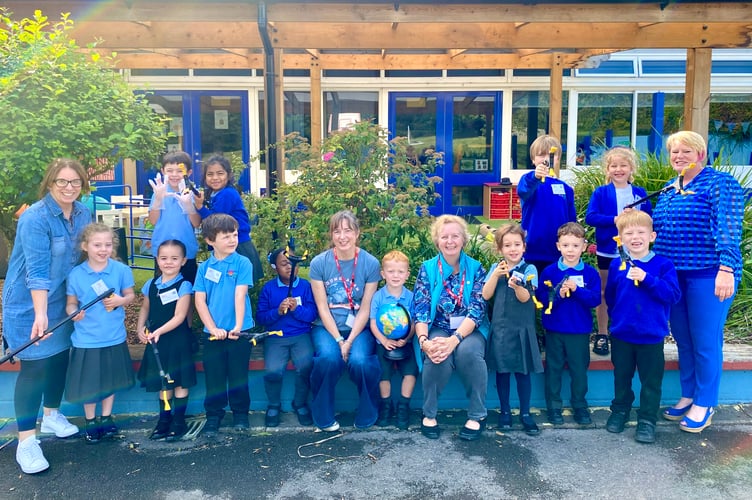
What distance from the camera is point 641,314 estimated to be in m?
3.58

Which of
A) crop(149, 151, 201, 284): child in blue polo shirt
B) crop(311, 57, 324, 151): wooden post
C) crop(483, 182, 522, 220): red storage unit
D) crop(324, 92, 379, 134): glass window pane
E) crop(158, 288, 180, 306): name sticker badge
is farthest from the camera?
crop(324, 92, 379, 134): glass window pane

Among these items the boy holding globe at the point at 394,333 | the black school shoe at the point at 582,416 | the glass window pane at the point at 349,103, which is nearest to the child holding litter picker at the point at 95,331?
the boy holding globe at the point at 394,333

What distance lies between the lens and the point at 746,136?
12781 mm

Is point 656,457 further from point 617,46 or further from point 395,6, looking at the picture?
point 617,46

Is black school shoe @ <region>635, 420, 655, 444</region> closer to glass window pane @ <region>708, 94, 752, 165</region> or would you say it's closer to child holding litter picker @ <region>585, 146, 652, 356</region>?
child holding litter picker @ <region>585, 146, 652, 356</region>

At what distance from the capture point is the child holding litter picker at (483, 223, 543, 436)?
369cm

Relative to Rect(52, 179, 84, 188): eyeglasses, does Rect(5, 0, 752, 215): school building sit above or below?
above

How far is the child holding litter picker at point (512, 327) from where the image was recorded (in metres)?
3.69

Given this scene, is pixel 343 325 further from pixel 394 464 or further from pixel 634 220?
pixel 634 220

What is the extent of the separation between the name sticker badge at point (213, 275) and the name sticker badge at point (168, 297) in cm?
21

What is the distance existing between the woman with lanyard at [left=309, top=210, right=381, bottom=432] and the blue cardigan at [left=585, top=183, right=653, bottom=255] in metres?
1.51

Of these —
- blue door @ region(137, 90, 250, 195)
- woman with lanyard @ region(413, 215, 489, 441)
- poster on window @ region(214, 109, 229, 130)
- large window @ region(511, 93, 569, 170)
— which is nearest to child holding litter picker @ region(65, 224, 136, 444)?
woman with lanyard @ region(413, 215, 489, 441)

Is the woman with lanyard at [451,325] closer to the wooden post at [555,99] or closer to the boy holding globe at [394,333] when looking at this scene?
the boy holding globe at [394,333]

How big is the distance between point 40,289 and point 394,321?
1960 mm
